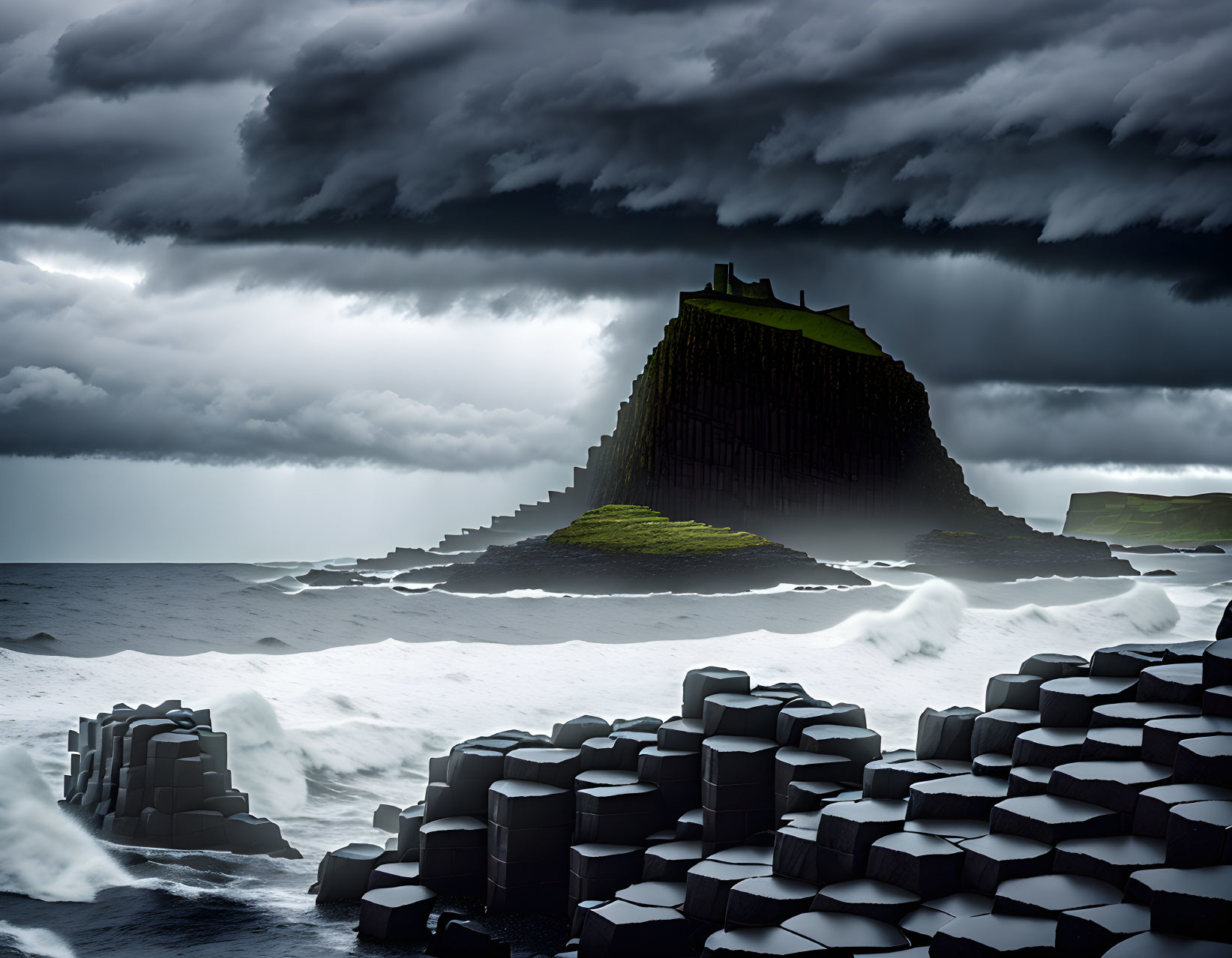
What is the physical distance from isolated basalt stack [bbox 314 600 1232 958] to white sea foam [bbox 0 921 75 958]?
1885 mm

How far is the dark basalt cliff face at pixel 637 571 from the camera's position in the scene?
3956 centimetres

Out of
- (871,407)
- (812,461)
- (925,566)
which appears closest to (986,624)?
(925,566)

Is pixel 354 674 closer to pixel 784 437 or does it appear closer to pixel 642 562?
pixel 642 562

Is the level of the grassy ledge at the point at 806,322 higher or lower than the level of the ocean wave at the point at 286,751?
higher

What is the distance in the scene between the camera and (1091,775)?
5.51 meters

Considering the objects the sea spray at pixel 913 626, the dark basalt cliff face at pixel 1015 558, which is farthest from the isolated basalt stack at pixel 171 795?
the dark basalt cliff face at pixel 1015 558

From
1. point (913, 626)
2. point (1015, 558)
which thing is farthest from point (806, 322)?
point (913, 626)

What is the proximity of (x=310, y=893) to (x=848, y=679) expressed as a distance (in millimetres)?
18661

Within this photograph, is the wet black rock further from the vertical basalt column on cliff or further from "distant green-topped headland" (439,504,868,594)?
the vertical basalt column on cliff

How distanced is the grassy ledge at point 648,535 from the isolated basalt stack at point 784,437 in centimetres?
133

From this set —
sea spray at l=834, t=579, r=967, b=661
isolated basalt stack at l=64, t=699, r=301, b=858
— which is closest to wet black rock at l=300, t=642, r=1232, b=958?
isolated basalt stack at l=64, t=699, r=301, b=858

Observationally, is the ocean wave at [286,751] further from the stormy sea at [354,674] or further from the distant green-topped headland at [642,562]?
the distant green-topped headland at [642,562]

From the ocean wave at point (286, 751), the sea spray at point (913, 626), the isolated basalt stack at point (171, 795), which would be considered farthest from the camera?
the sea spray at point (913, 626)

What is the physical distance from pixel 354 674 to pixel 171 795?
14220 millimetres
